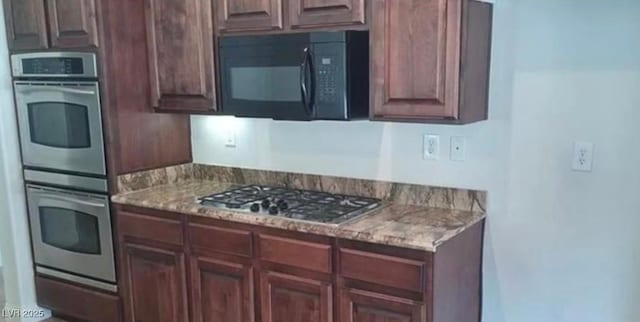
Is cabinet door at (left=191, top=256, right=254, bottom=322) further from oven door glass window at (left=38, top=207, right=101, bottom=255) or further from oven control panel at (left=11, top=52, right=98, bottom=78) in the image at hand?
oven control panel at (left=11, top=52, right=98, bottom=78)

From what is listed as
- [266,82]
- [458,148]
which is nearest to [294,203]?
[266,82]

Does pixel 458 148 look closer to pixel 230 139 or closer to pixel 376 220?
pixel 376 220

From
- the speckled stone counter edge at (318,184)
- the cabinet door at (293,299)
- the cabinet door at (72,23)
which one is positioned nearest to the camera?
the cabinet door at (293,299)

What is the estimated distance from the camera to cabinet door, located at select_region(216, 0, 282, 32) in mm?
2557

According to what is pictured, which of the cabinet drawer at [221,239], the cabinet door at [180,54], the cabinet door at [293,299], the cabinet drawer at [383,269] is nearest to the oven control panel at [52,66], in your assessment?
the cabinet door at [180,54]

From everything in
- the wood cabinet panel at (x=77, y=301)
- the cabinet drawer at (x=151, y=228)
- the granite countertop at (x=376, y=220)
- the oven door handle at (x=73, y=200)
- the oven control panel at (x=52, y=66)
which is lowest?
the wood cabinet panel at (x=77, y=301)

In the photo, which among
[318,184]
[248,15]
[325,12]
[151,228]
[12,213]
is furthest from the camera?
[12,213]

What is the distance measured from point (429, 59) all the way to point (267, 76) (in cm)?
77

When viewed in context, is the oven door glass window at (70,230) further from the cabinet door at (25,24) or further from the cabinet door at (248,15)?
the cabinet door at (248,15)

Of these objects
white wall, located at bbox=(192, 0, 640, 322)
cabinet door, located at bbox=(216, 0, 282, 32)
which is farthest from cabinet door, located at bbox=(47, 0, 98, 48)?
white wall, located at bbox=(192, 0, 640, 322)

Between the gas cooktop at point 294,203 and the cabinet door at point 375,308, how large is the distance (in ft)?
1.05

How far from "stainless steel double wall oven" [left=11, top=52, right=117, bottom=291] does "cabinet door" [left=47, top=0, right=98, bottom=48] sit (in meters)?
0.07

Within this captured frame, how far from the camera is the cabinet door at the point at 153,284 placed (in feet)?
9.11

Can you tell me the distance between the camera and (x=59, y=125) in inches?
122
